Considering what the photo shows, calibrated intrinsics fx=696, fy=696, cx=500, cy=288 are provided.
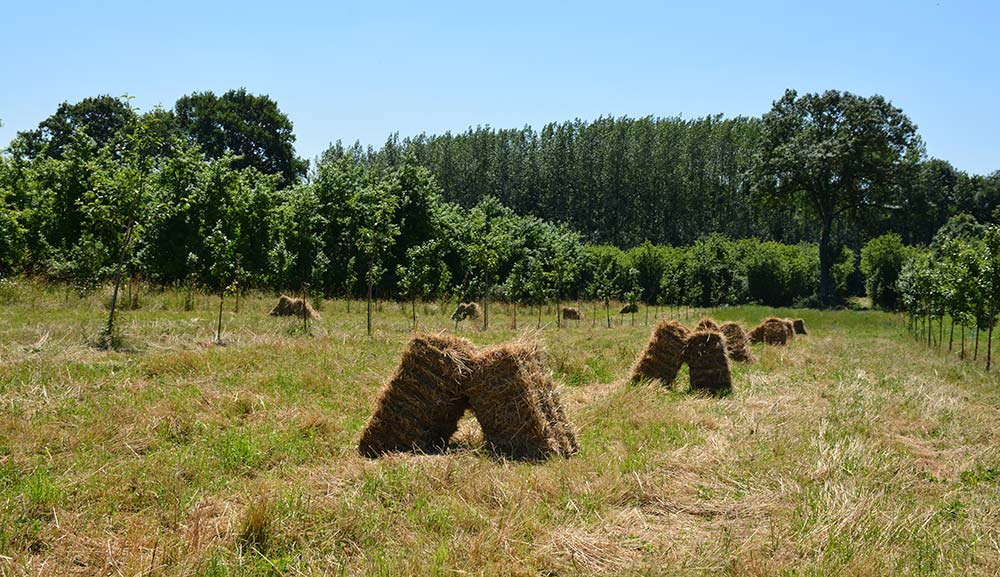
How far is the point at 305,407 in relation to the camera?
938cm

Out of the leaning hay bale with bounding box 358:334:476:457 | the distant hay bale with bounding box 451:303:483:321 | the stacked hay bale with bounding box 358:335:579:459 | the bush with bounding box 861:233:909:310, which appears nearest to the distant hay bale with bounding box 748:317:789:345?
the distant hay bale with bounding box 451:303:483:321

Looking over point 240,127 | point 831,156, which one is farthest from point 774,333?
point 240,127

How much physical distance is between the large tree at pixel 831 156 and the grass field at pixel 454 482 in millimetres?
43662

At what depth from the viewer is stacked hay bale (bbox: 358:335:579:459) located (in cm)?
759

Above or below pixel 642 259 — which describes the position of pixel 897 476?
below

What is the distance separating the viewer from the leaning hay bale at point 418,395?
25.0 feet

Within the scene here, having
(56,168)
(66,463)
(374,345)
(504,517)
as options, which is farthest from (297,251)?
(504,517)

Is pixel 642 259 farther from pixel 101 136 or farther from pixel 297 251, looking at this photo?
pixel 101 136

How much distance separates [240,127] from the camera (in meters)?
58.2

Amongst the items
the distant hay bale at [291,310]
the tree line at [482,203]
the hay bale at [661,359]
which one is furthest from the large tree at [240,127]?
the hay bale at [661,359]

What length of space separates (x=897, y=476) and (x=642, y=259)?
49.1 meters

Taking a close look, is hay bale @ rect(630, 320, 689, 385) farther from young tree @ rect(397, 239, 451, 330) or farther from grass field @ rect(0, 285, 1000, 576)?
young tree @ rect(397, 239, 451, 330)

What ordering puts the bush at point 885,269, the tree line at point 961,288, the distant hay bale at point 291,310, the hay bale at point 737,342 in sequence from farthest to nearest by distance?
1. the bush at point 885,269
2. the distant hay bale at point 291,310
3. the tree line at point 961,288
4. the hay bale at point 737,342

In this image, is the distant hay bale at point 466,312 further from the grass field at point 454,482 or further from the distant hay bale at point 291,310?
the grass field at point 454,482
